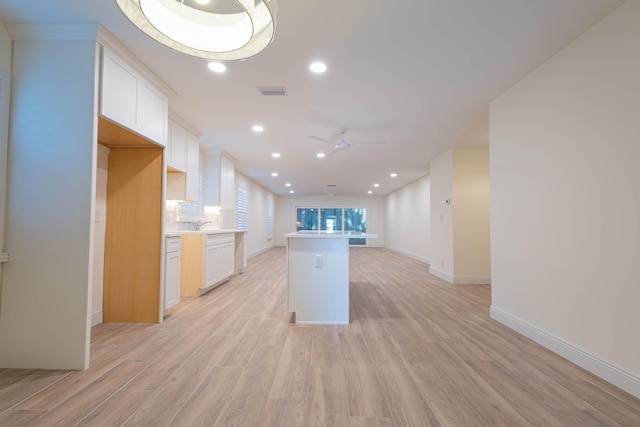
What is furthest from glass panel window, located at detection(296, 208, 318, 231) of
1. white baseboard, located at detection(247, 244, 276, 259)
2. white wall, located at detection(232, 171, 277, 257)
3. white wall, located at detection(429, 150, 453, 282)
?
white wall, located at detection(429, 150, 453, 282)

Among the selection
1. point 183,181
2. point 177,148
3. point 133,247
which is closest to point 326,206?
point 183,181

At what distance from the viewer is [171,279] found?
11.4 ft

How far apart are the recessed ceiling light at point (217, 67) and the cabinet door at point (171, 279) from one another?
2100mm

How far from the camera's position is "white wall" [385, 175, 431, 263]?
8.45 m

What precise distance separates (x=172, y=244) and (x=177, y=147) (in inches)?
56.9

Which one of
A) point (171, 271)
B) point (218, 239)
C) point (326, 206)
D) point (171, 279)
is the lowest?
point (171, 279)

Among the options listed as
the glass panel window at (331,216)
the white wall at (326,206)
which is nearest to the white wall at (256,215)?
the white wall at (326,206)

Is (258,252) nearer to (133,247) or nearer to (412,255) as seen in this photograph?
(412,255)

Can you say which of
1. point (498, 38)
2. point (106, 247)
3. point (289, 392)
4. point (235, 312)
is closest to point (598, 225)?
point (498, 38)

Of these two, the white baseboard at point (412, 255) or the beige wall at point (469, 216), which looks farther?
the white baseboard at point (412, 255)

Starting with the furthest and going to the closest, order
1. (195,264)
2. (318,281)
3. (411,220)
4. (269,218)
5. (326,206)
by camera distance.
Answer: (326,206), (269,218), (411,220), (195,264), (318,281)

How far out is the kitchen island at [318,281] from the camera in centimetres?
319

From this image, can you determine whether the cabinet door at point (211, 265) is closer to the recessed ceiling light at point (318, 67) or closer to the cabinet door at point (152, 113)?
the cabinet door at point (152, 113)

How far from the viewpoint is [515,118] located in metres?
3.01
